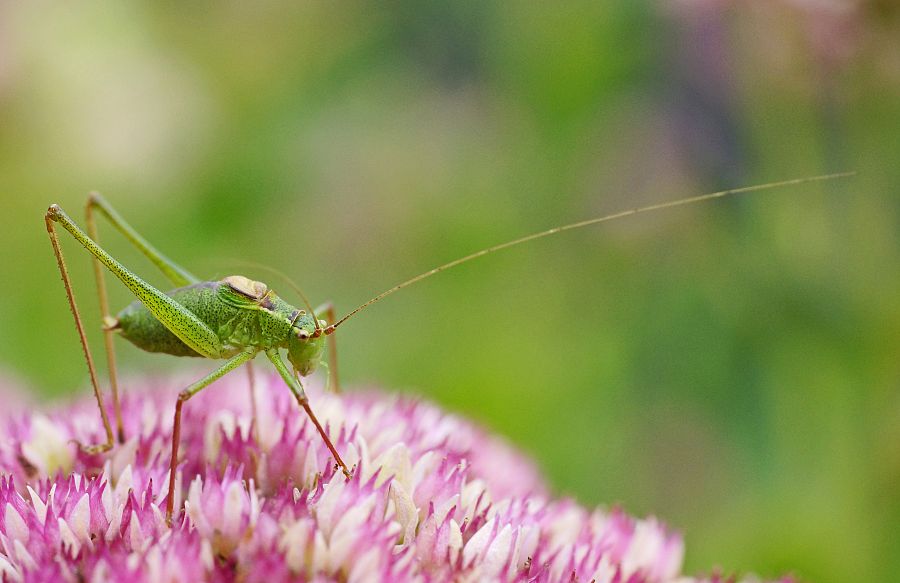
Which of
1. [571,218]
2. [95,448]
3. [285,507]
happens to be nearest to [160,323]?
[95,448]

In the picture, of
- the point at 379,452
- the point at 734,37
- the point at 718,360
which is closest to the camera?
the point at 379,452

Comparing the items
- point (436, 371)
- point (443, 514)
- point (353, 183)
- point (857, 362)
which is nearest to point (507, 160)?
point (353, 183)

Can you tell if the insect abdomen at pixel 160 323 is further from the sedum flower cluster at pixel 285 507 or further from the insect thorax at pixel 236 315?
the sedum flower cluster at pixel 285 507

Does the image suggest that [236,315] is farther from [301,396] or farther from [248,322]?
[301,396]

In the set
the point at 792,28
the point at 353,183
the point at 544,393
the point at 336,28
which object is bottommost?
the point at 544,393

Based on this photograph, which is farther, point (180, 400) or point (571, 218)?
point (571, 218)

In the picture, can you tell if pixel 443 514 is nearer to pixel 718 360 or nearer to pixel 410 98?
pixel 718 360

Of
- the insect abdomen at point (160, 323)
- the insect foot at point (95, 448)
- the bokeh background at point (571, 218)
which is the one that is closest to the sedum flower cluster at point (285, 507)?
the insect foot at point (95, 448)
